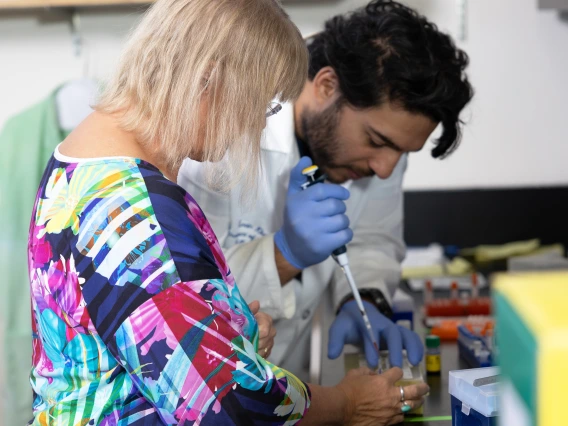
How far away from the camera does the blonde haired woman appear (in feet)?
2.83

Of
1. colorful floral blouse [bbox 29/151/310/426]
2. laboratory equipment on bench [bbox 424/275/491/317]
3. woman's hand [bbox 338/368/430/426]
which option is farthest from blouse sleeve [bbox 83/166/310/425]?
laboratory equipment on bench [bbox 424/275/491/317]

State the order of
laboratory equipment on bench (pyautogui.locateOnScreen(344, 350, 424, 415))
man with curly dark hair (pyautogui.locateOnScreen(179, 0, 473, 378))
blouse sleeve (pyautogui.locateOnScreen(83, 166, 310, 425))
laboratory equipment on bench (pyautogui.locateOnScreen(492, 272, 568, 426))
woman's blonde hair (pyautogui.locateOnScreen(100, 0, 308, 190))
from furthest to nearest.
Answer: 1. man with curly dark hair (pyautogui.locateOnScreen(179, 0, 473, 378))
2. laboratory equipment on bench (pyautogui.locateOnScreen(344, 350, 424, 415))
3. woman's blonde hair (pyautogui.locateOnScreen(100, 0, 308, 190))
4. blouse sleeve (pyautogui.locateOnScreen(83, 166, 310, 425))
5. laboratory equipment on bench (pyautogui.locateOnScreen(492, 272, 568, 426))

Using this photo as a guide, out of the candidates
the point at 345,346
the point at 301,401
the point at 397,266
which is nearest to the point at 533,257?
the point at 397,266

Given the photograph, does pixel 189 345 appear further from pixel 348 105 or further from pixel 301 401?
pixel 348 105

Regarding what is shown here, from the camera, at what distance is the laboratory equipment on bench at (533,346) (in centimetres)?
42

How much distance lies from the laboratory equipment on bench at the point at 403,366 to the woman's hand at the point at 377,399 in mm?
36

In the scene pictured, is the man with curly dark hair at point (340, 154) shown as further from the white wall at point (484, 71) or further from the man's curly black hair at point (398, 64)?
the white wall at point (484, 71)

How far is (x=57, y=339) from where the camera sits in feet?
3.15

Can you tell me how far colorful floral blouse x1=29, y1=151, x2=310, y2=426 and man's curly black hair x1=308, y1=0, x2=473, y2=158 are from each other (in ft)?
2.59

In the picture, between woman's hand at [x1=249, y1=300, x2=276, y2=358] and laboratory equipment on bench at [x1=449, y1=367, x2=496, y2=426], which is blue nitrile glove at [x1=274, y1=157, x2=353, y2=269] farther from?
laboratory equipment on bench at [x1=449, y1=367, x2=496, y2=426]

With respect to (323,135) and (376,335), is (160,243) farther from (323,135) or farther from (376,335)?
(323,135)

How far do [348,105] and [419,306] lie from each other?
738mm

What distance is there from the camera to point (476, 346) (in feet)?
4.99

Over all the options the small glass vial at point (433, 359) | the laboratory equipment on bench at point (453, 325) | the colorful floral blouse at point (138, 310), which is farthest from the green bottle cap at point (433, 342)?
the colorful floral blouse at point (138, 310)
